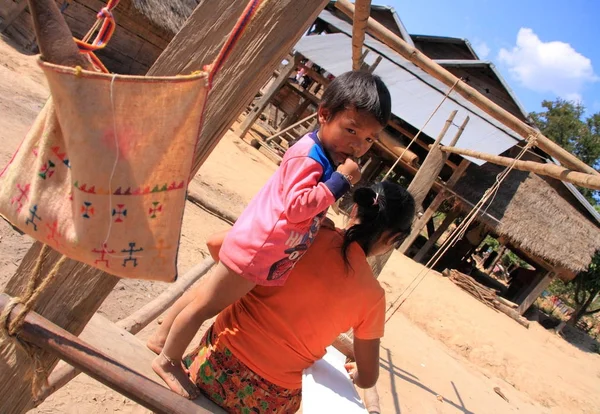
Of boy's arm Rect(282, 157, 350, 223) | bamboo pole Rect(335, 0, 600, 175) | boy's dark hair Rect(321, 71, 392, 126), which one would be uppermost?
bamboo pole Rect(335, 0, 600, 175)

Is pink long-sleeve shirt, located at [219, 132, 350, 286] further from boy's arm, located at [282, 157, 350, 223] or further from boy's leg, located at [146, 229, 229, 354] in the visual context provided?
boy's leg, located at [146, 229, 229, 354]

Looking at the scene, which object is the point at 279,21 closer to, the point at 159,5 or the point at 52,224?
the point at 52,224

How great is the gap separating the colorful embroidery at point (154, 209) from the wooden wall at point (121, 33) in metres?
9.43

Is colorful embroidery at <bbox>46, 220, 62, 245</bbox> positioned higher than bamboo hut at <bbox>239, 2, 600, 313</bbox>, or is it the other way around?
bamboo hut at <bbox>239, 2, 600, 313</bbox>

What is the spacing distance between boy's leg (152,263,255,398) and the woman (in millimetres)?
112

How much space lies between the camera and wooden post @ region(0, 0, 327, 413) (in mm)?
1045

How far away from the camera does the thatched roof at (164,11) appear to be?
9416mm

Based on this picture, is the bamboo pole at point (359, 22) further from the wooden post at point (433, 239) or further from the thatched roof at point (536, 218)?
the wooden post at point (433, 239)

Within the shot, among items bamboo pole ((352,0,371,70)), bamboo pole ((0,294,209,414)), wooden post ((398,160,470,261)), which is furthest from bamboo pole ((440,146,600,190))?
wooden post ((398,160,470,261))

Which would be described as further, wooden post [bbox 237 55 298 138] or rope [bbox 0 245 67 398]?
wooden post [bbox 237 55 298 138]

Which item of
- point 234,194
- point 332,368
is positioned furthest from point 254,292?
point 234,194

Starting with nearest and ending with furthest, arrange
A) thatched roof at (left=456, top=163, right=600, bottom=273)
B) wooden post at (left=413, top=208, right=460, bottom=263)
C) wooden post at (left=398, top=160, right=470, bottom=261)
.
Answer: wooden post at (left=398, top=160, right=470, bottom=261) → thatched roof at (left=456, top=163, right=600, bottom=273) → wooden post at (left=413, top=208, right=460, bottom=263)

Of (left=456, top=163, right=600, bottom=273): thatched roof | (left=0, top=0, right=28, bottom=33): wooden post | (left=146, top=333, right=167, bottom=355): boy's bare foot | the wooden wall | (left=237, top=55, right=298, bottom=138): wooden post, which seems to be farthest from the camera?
(left=237, top=55, right=298, bottom=138): wooden post

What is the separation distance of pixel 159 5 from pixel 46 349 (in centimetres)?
1035
